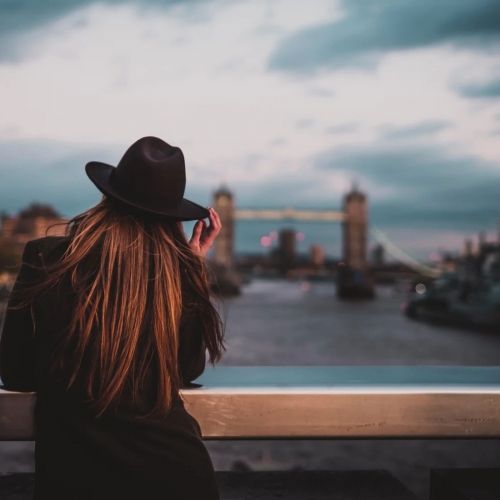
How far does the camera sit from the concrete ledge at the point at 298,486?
58.8 inches

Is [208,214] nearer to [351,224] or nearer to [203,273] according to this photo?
[203,273]

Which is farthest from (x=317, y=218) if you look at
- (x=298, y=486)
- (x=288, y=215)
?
(x=298, y=486)

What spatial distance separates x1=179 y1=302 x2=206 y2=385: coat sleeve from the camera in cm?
117

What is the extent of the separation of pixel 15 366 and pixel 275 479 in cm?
67

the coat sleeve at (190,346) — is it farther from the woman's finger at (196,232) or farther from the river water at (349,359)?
the woman's finger at (196,232)

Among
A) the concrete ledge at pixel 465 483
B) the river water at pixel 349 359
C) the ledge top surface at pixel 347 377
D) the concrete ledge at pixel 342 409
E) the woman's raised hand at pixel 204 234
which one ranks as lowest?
the river water at pixel 349 359

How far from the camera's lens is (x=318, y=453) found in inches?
271

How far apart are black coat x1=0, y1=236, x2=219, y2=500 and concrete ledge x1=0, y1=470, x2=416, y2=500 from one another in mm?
415

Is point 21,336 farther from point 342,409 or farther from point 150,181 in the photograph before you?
point 342,409

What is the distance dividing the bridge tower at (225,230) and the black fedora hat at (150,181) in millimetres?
66182

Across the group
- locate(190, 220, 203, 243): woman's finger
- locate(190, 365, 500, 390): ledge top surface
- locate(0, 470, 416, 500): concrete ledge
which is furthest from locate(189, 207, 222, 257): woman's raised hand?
locate(0, 470, 416, 500): concrete ledge

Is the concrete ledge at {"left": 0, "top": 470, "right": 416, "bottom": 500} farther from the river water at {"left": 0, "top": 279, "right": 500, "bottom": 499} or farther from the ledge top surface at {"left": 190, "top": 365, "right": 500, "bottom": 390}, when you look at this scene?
the river water at {"left": 0, "top": 279, "right": 500, "bottom": 499}

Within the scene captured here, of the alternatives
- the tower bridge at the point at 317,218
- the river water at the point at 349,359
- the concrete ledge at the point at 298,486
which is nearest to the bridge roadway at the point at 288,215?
the tower bridge at the point at 317,218

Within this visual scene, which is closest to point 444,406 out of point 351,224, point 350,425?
point 350,425
